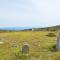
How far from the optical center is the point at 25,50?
56.5ft

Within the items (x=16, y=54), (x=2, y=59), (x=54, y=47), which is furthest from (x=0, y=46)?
(x=2, y=59)

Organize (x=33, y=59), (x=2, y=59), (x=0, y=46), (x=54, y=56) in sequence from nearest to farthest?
(x=2, y=59), (x=33, y=59), (x=54, y=56), (x=0, y=46)

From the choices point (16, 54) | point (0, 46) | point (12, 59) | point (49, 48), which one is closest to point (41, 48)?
point (49, 48)

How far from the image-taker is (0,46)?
23188 mm

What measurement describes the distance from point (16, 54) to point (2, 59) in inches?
81.4

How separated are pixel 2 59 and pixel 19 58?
1.32 m

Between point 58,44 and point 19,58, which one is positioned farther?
point 58,44

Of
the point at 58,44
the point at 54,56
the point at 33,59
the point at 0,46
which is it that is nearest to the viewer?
the point at 33,59

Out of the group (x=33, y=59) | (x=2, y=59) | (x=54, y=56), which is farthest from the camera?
(x=54, y=56)

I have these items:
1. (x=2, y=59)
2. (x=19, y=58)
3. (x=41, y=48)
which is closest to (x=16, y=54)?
(x=19, y=58)

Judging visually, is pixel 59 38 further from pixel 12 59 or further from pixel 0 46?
pixel 12 59

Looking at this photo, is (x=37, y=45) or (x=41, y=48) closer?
(x=41, y=48)

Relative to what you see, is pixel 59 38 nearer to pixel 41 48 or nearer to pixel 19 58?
pixel 41 48

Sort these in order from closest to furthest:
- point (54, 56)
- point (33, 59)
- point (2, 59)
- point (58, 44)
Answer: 1. point (2, 59)
2. point (33, 59)
3. point (54, 56)
4. point (58, 44)
